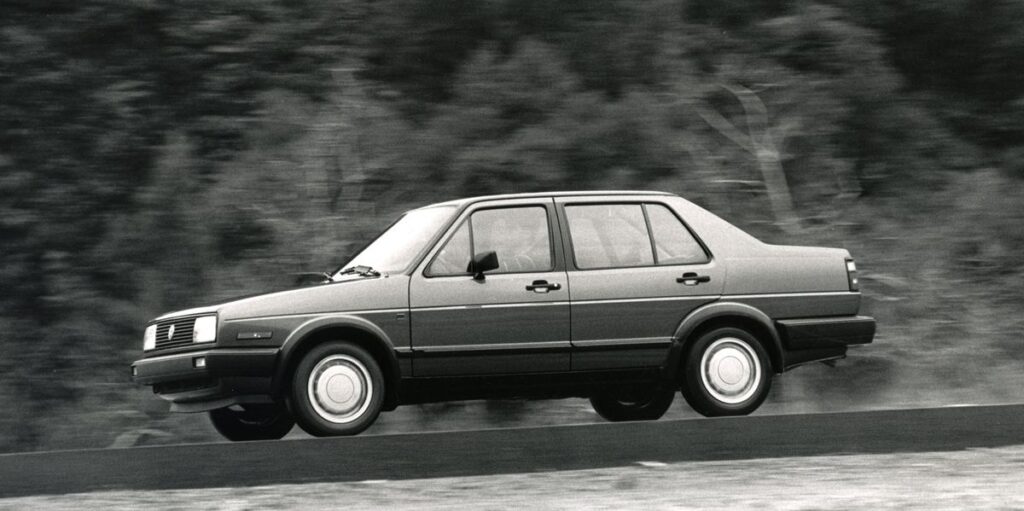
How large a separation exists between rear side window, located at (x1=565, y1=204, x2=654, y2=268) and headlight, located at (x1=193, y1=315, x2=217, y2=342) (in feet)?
7.59

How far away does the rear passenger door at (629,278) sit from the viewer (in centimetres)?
884

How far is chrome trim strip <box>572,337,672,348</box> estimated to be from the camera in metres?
8.81

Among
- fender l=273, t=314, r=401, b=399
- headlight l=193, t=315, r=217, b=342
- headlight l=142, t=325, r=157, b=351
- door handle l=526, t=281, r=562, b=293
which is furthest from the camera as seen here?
headlight l=142, t=325, r=157, b=351

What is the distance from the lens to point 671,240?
923 cm

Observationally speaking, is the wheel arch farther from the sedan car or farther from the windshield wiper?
the windshield wiper

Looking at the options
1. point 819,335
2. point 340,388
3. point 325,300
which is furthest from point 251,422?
point 819,335

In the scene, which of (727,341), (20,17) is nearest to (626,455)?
(727,341)

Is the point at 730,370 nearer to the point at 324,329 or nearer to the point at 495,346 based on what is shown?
the point at 495,346

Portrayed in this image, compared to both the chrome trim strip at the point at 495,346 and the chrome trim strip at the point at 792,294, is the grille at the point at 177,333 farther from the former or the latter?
the chrome trim strip at the point at 792,294

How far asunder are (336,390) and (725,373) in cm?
256

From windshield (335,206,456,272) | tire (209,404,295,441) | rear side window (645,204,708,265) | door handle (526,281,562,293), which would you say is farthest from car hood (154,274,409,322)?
rear side window (645,204,708,265)

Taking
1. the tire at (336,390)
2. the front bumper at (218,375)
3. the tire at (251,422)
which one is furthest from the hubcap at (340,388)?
the tire at (251,422)

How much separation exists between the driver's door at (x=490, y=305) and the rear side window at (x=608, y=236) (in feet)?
0.61

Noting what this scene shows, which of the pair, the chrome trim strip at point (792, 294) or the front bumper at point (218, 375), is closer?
the front bumper at point (218, 375)
